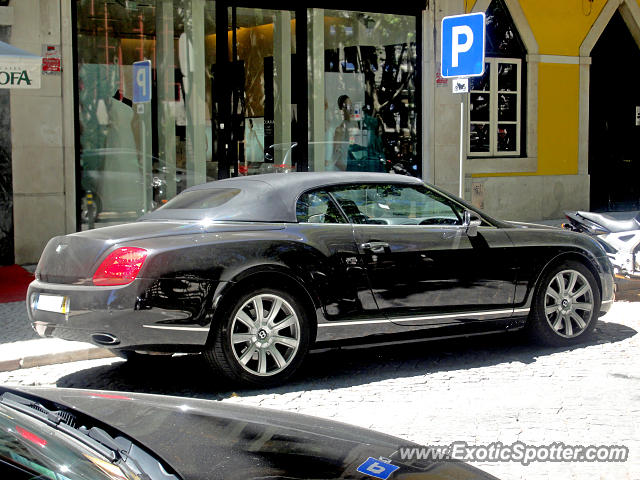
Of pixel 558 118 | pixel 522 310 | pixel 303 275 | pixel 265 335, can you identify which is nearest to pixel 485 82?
pixel 558 118

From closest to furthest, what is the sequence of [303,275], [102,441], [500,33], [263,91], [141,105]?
[102,441], [303,275], [141,105], [263,91], [500,33]

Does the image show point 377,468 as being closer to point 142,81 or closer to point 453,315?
point 453,315

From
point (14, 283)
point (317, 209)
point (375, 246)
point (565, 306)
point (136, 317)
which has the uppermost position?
point (317, 209)

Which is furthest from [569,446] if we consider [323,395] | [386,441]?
[386,441]

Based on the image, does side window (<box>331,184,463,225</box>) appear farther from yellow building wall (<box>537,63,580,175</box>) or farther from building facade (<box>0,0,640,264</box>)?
yellow building wall (<box>537,63,580,175</box>)

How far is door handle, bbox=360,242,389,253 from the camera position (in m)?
6.50

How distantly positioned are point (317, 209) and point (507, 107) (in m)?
11.6

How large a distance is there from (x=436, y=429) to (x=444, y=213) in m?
2.37

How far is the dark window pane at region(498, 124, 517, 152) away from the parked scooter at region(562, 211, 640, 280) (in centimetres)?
722

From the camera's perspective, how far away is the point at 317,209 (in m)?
6.56

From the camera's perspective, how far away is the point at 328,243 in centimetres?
637

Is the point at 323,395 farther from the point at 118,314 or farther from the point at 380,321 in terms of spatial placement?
the point at 118,314

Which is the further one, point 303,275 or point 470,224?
point 470,224

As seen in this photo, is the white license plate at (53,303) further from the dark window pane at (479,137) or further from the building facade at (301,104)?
the dark window pane at (479,137)
